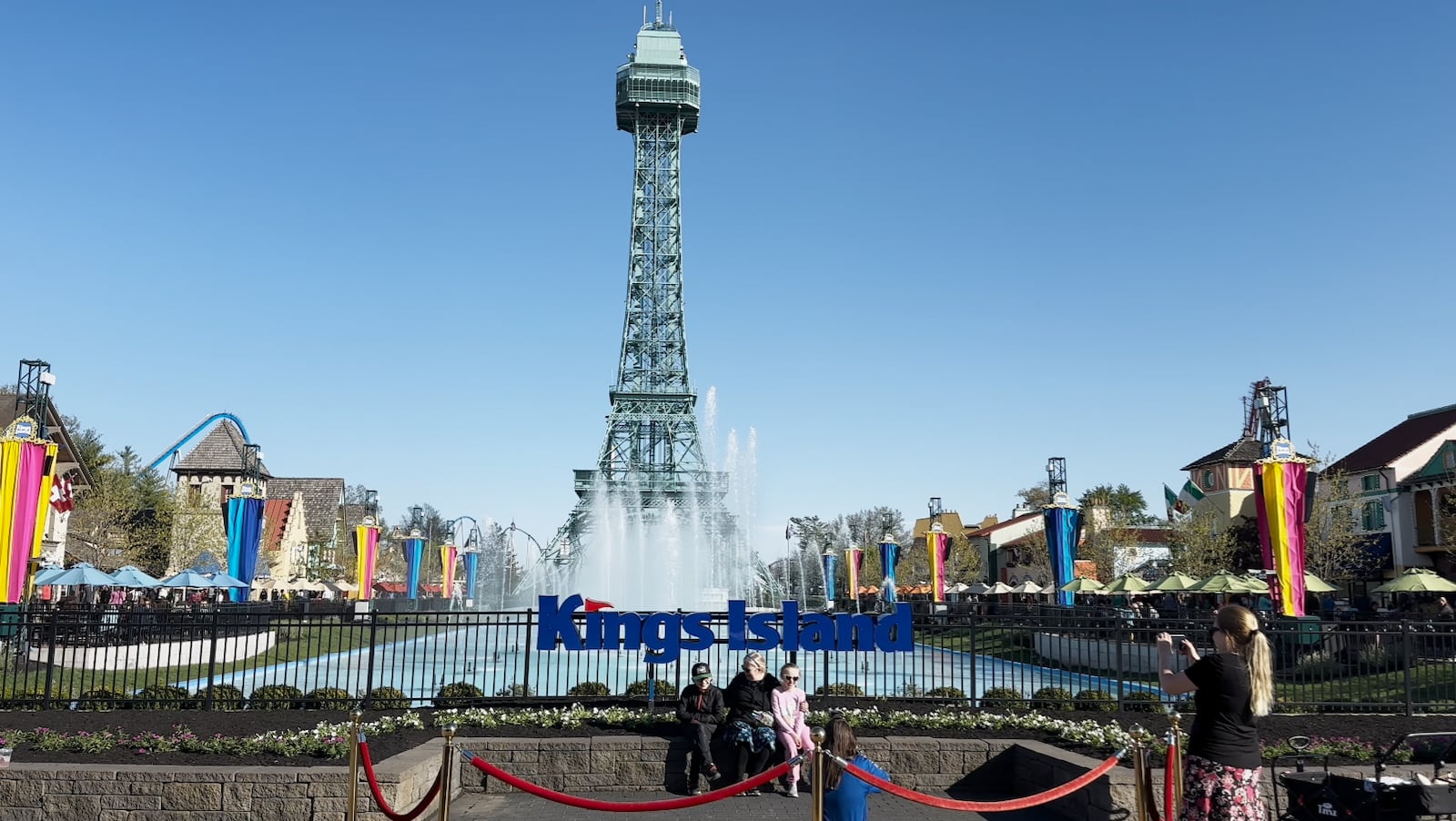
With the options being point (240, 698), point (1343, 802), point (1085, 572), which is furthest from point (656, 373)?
point (1343, 802)

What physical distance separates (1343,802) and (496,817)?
7.41 meters

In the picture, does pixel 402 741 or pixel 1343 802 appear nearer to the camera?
pixel 1343 802

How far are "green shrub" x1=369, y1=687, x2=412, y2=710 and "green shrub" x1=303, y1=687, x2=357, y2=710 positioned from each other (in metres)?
0.29

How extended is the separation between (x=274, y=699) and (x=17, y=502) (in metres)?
7.10

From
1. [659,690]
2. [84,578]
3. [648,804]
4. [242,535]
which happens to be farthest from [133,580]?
[648,804]

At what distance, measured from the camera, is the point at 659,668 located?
28.0 meters

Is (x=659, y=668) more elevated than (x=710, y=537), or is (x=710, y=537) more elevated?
(x=710, y=537)

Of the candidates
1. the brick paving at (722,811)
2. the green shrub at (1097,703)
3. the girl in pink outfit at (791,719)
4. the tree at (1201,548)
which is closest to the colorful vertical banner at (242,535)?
the brick paving at (722,811)

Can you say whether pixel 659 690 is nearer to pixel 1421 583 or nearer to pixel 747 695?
pixel 747 695

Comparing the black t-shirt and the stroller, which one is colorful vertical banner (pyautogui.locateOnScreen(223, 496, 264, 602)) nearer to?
the stroller

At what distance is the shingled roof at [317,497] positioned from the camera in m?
93.3

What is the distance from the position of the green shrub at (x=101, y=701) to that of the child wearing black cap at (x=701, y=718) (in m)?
7.90

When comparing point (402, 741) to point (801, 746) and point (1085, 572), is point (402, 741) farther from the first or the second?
point (1085, 572)

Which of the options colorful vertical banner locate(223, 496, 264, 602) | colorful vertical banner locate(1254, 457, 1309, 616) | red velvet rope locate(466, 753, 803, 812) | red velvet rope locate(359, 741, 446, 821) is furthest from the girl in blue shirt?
colorful vertical banner locate(223, 496, 264, 602)
